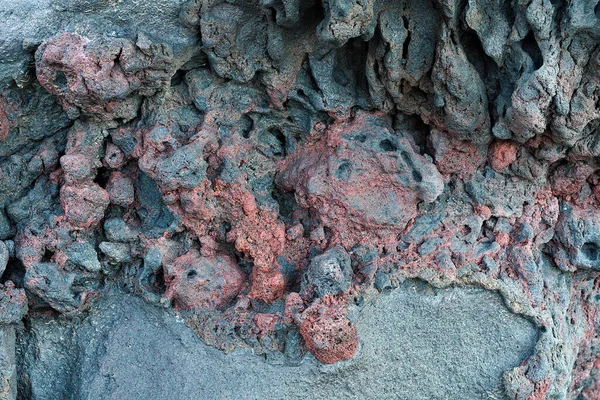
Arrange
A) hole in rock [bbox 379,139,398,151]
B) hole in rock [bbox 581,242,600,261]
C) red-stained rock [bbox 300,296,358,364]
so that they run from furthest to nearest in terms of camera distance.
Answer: hole in rock [bbox 581,242,600,261], hole in rock [bbox 379,139,398,151], red-stained rock [bbox 300,296,358,364]

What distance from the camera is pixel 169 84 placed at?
6.95ft

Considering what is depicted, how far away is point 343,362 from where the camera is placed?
2115 mm

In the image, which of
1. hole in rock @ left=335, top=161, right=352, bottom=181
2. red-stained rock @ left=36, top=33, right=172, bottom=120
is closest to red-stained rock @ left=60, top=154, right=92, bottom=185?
red-stained rock @ left=36, top=33, right=172, bottom=120

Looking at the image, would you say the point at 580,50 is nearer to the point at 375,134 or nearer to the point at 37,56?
the point at 375,134

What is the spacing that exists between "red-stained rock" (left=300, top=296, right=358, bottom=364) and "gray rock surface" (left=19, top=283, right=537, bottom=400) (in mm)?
52

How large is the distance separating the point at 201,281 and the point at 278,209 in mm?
309

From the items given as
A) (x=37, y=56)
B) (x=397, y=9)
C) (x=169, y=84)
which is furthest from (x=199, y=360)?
(x=397, y=9)

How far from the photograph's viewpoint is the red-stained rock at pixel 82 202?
214 centimetres

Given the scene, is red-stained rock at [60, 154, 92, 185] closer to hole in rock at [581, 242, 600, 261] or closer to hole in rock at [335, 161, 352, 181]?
hole in rock at [335, 161, 352, 181]

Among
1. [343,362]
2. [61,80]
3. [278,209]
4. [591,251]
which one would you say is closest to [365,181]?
[278,209]

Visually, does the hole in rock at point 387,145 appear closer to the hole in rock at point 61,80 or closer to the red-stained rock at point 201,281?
the red-stained rock at point 201,281

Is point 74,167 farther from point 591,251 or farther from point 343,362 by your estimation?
point 591,251

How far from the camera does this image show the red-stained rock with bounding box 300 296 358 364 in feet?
6.73

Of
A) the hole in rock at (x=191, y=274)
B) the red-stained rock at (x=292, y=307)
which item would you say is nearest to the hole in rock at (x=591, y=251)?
the red-stained rock at (x=292, y=307)
